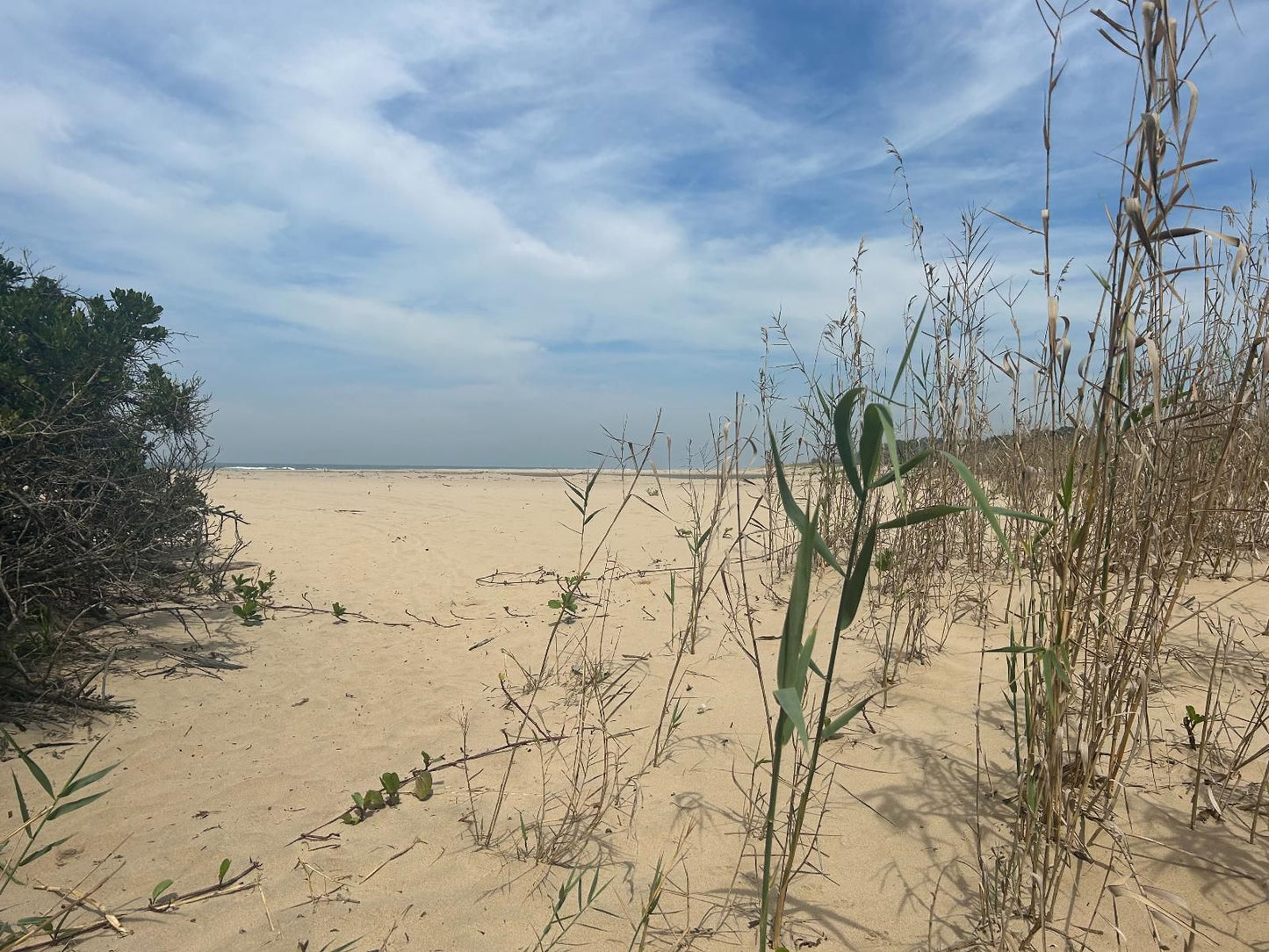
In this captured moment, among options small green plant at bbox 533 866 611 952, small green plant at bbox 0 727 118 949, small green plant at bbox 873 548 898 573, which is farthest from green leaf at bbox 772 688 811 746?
small green plant at bbox 873 548 898 573

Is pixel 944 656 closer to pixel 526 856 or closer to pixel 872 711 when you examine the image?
pixel 872 711

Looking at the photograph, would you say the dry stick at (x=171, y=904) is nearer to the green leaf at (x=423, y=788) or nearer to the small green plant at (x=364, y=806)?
the small green plant at (x=364, y=806)

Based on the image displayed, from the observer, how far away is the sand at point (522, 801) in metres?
1.71

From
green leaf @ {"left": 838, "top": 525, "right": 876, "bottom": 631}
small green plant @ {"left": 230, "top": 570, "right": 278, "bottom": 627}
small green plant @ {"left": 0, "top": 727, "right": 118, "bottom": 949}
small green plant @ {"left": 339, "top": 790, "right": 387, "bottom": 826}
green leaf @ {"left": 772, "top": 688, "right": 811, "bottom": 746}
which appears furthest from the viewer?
small green plant @ {"left": 230, "top": 570, "right": 278, "bottom": 627}

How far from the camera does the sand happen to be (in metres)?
1.71

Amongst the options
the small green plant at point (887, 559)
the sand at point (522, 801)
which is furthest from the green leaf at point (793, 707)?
the small green plant at point (887, 559)

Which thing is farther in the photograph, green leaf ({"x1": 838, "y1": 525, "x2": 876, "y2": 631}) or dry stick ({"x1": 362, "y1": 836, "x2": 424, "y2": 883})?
dry stick ({"x1": 362, "y1": 836, "x2": 424, "y2": 883})

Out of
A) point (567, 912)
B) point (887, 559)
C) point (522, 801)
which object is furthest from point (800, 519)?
point (887, 559)

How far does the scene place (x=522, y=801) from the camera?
232cm

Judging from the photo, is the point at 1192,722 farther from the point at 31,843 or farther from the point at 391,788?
the point at 31,843

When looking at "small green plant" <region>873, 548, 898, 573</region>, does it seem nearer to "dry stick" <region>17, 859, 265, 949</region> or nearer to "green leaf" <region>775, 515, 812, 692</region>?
"green leaf" <region>775, 515, 812, 692</region>

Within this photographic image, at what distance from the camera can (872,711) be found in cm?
271

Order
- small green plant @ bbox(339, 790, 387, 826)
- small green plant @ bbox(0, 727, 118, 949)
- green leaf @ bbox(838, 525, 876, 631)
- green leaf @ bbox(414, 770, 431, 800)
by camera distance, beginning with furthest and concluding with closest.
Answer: green leaf @ bbox(414, 770, 431, 800) < small green plant @ bbox(339, 790, 387, 826) < small green plant @ bbox(0, 727, 118, 949) < green leaf @ bbox(838, 525, 876, 631)

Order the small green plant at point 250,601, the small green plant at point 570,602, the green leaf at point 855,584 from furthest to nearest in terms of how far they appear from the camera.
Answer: the small green plant at point 250,601
the small green plant at point 570,602
the green leaf at point 855,584
